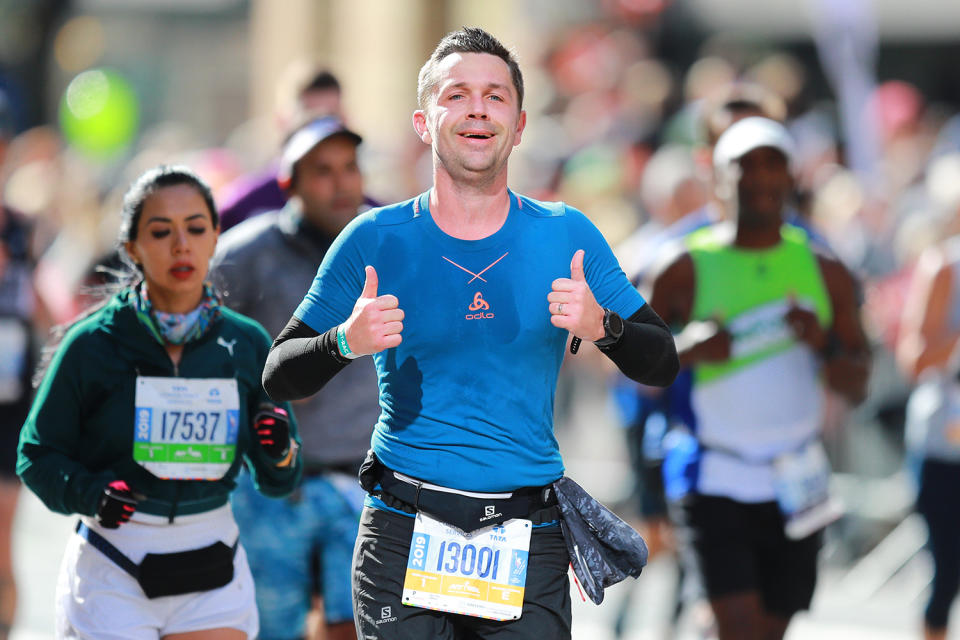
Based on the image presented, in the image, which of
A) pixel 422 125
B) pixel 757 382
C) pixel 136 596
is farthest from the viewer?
pixel 757 382

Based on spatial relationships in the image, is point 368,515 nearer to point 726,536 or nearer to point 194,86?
point 726,536

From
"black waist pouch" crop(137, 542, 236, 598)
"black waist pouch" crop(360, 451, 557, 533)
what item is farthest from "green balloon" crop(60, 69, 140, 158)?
"black waist pouch" crop(360, 451, 557, 533)

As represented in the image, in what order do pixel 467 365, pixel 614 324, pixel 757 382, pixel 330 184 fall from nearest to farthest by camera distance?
pixel 614 324
pixel 467 365
pixel 330 184
pixel 757 382

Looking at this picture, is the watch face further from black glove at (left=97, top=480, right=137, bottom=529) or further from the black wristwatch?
black glove at (left=97, top=480, right=137, bottom=529)

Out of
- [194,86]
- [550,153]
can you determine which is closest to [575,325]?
[550,153]

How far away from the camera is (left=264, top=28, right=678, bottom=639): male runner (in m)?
3.70

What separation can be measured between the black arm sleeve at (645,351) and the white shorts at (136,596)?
4.47 feet

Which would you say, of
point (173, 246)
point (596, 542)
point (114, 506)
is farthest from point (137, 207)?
point (596, 542)

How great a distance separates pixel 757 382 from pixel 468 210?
2078 mm

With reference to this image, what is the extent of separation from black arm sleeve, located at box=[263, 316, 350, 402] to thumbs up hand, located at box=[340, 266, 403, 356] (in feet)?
0.28

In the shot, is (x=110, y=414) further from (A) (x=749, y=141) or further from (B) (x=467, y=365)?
(A) (x=749, y=141)

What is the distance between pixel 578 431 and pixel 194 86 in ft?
47.8

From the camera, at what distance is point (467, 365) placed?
12.1 feet

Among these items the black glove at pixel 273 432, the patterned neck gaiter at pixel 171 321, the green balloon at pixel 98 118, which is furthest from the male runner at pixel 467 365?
the green balloon at pixel 98 118
